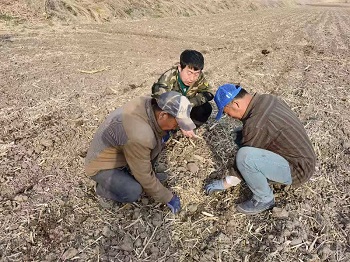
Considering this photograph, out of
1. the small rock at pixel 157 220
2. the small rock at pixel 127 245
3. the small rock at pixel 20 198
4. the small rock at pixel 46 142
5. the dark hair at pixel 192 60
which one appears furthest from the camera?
the small rock at pixel 46 142

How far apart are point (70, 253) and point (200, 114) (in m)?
2.11

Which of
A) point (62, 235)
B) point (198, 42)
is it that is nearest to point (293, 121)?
point (62, 235)

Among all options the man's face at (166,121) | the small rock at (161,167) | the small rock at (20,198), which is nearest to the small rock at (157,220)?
the small rock at (161,167)

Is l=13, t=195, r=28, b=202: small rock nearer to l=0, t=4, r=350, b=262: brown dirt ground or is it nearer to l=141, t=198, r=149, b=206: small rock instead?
l=0, t=4, r=350, b=262: brown dirt ground

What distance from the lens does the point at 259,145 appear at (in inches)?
Result: 111

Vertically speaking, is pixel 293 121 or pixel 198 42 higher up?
pixel 293 121

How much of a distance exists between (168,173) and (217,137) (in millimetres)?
861

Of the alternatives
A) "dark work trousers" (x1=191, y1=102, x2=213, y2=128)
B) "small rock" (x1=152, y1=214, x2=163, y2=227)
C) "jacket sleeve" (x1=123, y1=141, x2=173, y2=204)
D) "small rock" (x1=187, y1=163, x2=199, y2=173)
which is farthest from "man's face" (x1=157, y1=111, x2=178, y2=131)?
"dark work trousers" (x1=191, y1=102, x2=213, y2=128)

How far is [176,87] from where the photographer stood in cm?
401

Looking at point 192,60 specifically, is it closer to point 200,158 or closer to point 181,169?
point 200,158

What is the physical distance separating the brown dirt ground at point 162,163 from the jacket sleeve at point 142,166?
399mm

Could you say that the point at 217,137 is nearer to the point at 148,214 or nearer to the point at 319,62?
the point at 148,214

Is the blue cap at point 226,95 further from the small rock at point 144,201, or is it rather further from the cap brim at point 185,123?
the small rock at point 144,201

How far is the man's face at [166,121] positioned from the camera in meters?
2.44
